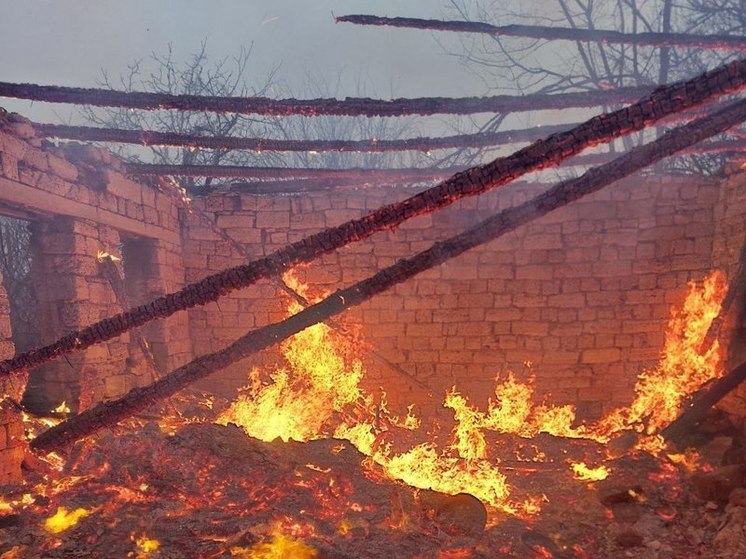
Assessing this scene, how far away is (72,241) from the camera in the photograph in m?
6.04

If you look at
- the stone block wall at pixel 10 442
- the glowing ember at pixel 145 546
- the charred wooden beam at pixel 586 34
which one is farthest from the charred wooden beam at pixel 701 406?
the stone block wall at pixel 10 442

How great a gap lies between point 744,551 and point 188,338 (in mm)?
7427

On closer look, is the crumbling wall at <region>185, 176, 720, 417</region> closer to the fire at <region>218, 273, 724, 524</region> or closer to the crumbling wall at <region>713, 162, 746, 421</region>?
the fire at <region>218, 273, 724, 524</region>

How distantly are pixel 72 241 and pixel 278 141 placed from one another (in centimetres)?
253

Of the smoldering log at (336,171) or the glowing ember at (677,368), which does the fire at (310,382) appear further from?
the glowing ember at (677,368)

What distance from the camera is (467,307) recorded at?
29.2 ft

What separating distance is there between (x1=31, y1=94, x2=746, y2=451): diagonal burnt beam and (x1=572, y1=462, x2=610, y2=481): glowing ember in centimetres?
340

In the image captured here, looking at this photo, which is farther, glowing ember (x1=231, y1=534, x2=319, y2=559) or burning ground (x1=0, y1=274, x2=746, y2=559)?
burning ground (x1=0, y1=274, x2=746, y2=559)

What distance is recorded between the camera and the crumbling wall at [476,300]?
878cm

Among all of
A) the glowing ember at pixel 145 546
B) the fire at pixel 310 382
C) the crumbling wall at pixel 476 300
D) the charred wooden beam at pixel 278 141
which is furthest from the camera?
the crumbling wall at pixel 476 300

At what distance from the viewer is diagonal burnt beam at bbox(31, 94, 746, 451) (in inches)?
125

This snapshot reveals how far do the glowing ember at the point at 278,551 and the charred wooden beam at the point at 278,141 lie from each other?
13.9 feet

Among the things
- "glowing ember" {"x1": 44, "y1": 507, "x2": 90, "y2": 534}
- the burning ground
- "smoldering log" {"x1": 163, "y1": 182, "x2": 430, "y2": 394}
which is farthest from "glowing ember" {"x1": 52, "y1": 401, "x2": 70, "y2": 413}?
"smoldering log" {"x1": 163, "y1": 182, "x2": 430, "y2": 394}

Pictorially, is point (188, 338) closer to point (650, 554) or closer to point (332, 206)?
point (332, 206)
